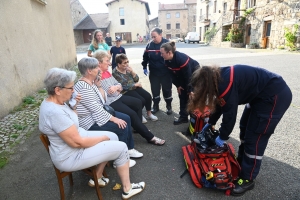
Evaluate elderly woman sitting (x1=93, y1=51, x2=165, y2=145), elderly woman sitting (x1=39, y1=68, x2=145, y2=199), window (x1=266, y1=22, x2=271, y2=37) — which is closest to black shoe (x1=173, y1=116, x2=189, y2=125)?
elderly woman sitting (x1=93, y1=51, x2=165, y2=145)

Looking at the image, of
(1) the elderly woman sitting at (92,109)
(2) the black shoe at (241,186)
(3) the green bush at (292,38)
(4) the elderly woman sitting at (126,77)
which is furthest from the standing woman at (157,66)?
(3) the green bush at (292,38)

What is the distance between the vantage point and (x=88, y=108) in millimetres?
2438

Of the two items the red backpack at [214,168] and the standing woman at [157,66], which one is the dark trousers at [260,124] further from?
the standing woman at [157,66]

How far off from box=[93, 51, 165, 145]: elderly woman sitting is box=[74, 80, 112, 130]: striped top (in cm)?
55

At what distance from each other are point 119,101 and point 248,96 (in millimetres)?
1907

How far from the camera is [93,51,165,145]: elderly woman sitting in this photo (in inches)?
120

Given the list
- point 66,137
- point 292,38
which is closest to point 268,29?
point 292,38

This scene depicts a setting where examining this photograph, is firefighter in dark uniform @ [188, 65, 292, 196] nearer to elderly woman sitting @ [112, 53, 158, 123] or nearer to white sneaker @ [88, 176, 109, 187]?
white sneaker @ [88, 176, 109, 187]

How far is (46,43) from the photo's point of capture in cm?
→ 742

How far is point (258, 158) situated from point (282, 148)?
1.19m

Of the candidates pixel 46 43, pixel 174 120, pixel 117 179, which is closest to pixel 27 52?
pixel 46 43

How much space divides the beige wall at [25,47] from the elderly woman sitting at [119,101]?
8.70 ft

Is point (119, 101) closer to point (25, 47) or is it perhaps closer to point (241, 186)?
point (241, 186)

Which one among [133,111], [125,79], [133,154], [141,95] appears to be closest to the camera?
[133,154]
